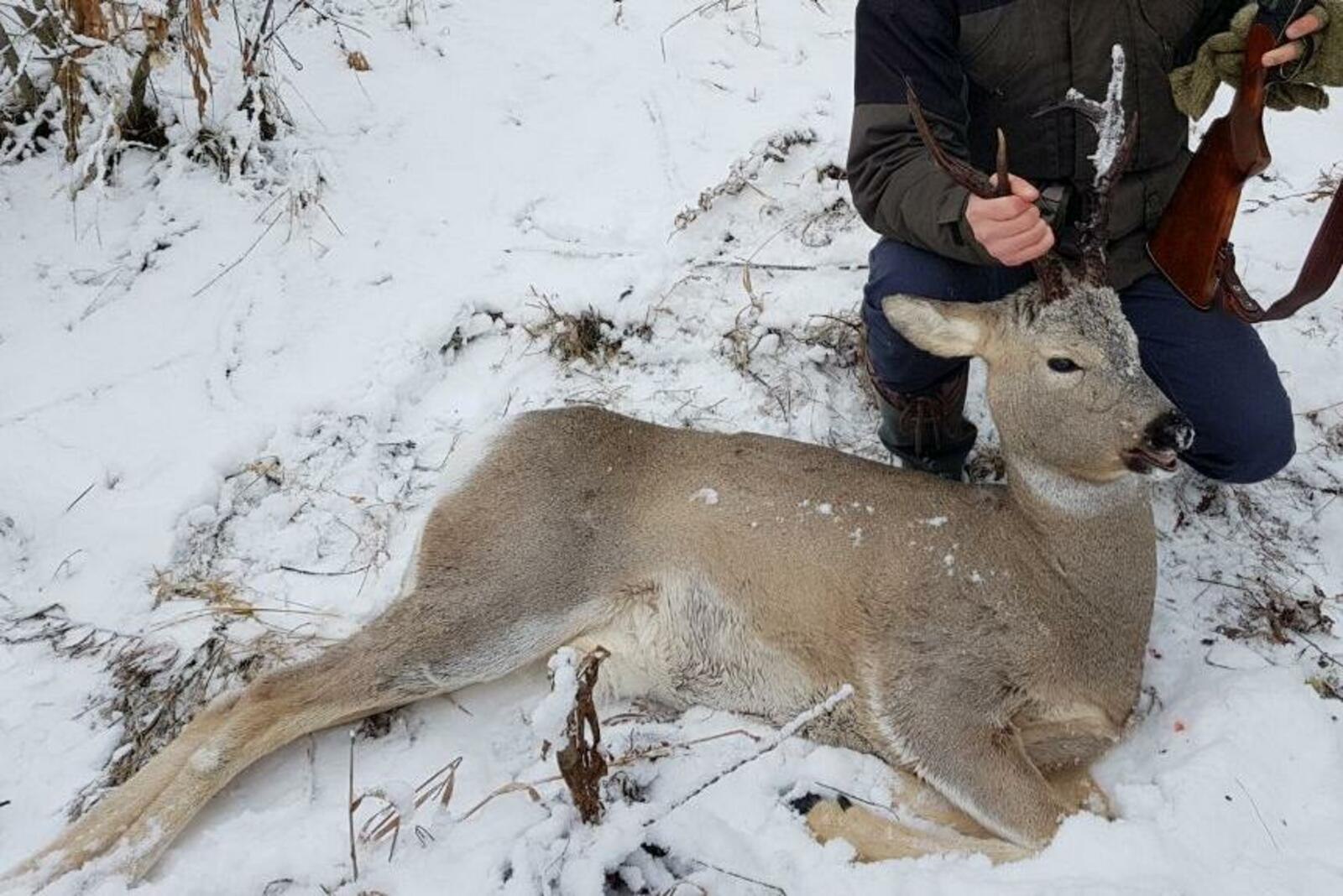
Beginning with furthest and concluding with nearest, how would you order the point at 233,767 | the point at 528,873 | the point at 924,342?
1. the point at 924,342
2. the point at 233,767
3. the point at 528,873

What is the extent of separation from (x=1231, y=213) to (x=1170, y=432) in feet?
3.11

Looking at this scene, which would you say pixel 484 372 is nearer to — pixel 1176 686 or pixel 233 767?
pixel 233 767

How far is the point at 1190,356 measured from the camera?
3.92 metres

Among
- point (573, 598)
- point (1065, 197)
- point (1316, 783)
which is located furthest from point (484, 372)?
point (1316, 783)

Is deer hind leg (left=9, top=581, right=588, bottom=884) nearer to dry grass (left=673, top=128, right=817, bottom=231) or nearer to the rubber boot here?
the rubber boot

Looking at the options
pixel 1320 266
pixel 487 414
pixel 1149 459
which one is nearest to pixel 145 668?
pixel 487 414

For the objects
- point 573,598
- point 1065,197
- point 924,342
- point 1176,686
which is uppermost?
point 1065,197

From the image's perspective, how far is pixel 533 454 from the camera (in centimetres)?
388

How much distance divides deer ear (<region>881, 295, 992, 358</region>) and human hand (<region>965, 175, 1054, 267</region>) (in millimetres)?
285

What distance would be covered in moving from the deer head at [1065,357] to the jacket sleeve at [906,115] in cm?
22

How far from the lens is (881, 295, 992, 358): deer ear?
3.60 m

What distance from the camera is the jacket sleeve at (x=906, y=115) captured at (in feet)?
12.0

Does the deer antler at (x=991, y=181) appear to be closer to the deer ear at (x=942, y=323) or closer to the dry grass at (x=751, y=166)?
the deer ear at (x=942, y=323)

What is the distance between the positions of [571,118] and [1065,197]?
9.82ft
